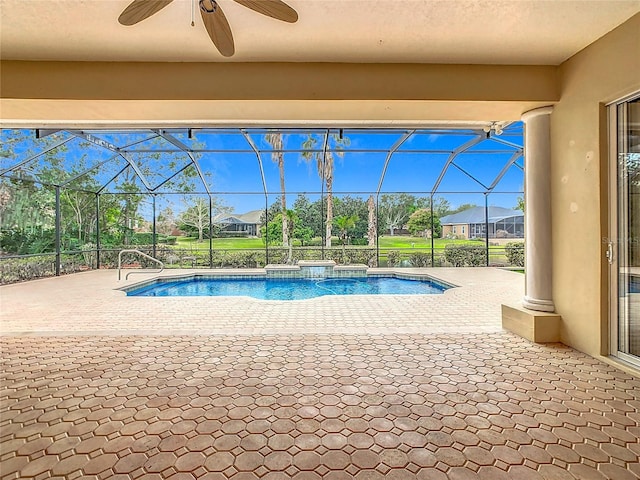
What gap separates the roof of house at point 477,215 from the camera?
11.8 meters

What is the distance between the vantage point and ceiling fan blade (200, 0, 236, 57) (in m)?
2.07

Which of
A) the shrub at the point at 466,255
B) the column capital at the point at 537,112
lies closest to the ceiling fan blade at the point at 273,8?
the column capital at the point at 537,112

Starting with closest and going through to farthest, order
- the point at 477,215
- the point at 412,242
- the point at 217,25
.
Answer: the point at 217,25 → the point at 412,242 → the point at 477,215

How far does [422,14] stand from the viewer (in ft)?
8.37

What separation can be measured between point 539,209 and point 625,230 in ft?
2.74

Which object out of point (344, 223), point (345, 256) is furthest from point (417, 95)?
point (345, 256)

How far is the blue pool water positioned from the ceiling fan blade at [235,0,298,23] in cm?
593

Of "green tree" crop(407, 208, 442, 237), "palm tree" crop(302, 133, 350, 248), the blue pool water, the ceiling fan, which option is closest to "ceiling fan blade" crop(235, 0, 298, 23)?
the ceiling fan

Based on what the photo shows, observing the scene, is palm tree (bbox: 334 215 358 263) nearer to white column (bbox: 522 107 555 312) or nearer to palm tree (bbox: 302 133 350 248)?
palm tree (bbox: 302 133 350 248)

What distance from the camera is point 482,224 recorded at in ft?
38.5

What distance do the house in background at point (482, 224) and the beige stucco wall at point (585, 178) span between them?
8717 mm

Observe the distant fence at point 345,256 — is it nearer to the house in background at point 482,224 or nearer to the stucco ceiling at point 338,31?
the house in background at point 482,224

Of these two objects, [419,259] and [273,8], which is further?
[419,259]

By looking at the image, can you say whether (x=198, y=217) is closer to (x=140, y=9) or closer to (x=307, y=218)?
(x=307, y=218)
